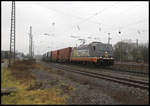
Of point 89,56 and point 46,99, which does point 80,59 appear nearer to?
point 89,56

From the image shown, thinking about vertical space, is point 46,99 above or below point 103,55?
below

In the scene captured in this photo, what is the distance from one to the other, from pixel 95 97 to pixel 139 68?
14.5m

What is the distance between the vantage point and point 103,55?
20.6 meters

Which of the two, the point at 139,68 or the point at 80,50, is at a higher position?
the point at 80,50

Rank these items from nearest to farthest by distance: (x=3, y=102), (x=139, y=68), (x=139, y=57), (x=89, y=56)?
(x=3, y=102)
(x=139, y=68)
(x=89, y=56)
(x=139, y=57)

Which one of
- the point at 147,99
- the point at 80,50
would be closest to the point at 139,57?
the point at 80,50

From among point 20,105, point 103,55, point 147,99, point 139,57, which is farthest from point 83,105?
point 139,57

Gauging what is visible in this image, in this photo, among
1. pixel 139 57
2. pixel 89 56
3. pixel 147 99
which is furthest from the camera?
pixel 139 57

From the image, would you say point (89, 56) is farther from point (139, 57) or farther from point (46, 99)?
point (139, 57)

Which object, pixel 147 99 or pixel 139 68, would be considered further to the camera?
pixel 139 68

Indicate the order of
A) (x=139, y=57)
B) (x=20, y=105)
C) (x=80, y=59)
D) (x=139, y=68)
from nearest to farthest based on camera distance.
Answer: (x=20, y=105), (x=139, y=68), (x=80, y=59), (x=139, y=57)

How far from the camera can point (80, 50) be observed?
81.6 ft

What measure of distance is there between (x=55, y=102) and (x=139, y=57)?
5068cm

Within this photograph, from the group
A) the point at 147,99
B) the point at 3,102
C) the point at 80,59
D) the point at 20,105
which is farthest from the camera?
the point at 80,59
